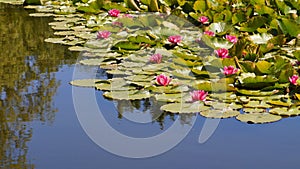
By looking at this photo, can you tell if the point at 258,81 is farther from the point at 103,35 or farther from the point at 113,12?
the point at 113,12

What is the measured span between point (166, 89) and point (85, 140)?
0.76 m

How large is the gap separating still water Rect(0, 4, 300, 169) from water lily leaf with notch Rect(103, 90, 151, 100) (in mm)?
33

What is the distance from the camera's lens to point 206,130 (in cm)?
291

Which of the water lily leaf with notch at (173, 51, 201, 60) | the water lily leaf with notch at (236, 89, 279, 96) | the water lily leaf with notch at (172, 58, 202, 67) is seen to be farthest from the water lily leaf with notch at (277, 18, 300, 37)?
the water lily leaf with notch at (236, 89, 279, 96)

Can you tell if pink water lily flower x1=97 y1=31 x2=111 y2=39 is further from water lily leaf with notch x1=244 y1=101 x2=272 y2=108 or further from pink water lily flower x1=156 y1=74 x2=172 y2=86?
water lily leaf with notch x1=244 y1=101 x2=272 y2=108

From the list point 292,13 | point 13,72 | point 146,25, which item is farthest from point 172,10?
point 13,72

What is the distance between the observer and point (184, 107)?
316 centimetres

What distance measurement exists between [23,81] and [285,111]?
1.58 metres

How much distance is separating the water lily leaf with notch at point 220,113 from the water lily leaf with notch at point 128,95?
40 cm

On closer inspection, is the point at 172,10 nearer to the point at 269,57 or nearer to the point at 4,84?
the point at 269,57

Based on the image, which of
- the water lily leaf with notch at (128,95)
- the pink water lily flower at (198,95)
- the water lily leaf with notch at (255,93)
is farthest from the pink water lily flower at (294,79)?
the water lily leaf with notch at (128,95)

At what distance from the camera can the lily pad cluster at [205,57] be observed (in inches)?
128

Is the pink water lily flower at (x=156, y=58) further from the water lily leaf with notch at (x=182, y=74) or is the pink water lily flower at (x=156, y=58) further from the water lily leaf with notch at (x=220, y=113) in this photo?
the water lily leaf with notch at (x=220, y=113)

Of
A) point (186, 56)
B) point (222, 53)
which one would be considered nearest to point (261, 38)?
point (222, 53)
